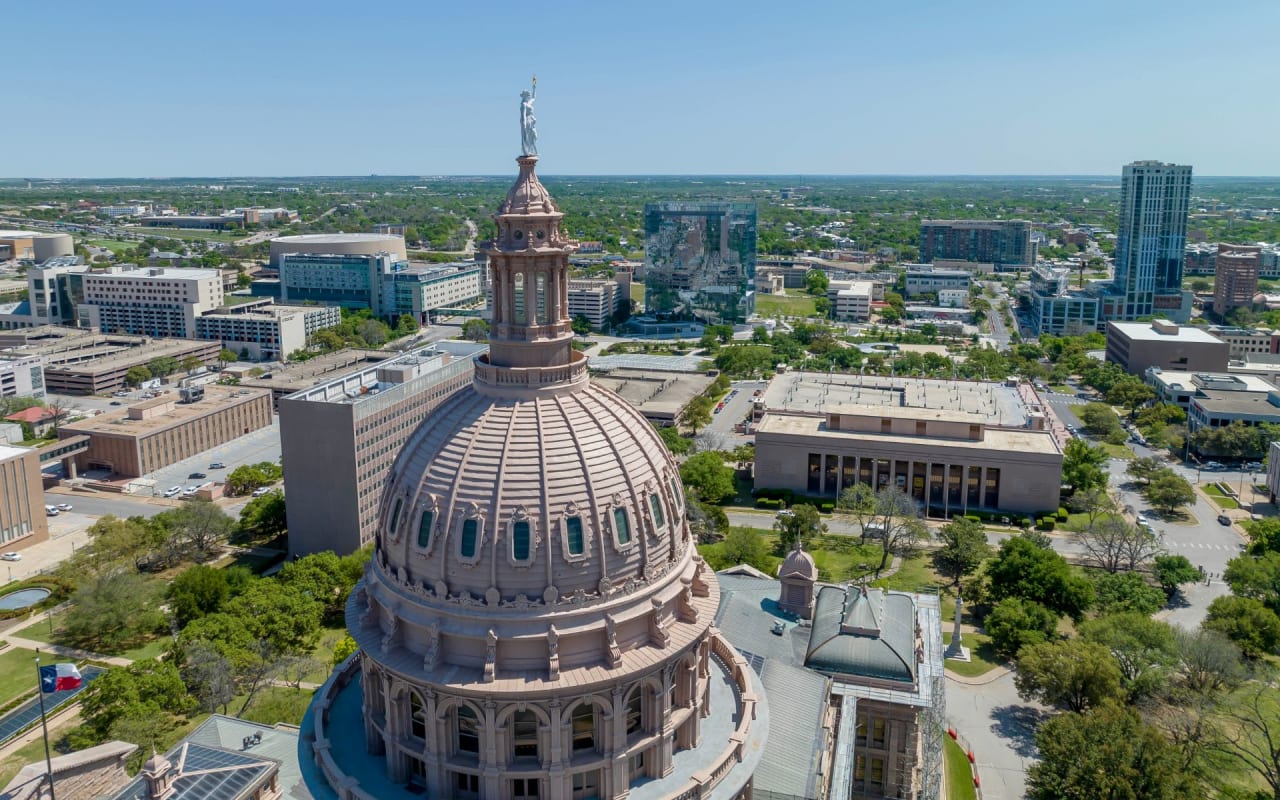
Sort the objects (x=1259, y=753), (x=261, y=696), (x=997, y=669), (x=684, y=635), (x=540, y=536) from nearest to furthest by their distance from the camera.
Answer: (x=540, y=536)
(x=684, y=635)
(x=1259, y=753)
(x=261, y=696)
(x=997, y=669)

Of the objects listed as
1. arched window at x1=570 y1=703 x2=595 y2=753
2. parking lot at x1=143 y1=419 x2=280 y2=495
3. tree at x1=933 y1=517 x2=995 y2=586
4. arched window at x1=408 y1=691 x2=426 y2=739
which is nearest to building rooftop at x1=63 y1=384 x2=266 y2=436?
parking lot at x1=143 y1=419 x2=280 y2=495

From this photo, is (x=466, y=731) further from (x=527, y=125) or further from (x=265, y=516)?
(x=265, y=516)

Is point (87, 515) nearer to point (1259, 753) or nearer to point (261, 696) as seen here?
point (261, 696)

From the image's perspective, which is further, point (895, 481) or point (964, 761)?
point (895, 481)

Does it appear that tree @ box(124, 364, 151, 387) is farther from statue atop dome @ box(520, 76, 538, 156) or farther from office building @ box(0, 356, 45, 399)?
statue atop dome @ box(520, 76, 538, 156)

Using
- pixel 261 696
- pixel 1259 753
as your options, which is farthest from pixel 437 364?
pixel 1259 753

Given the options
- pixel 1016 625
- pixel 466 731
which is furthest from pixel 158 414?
pixel 1016 625

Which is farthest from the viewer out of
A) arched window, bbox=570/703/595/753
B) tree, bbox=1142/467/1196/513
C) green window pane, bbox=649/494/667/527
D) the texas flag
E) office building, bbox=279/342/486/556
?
tree, bbox=1142/467/1196/513
